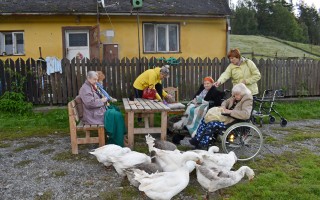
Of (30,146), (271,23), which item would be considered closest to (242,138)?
(30,146)

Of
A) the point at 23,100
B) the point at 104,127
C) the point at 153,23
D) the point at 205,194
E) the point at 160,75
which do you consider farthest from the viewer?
the point at 153,23

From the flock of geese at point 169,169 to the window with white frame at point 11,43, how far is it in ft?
35.9

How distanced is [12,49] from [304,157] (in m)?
12.7

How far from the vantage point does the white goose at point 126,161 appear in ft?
15.4

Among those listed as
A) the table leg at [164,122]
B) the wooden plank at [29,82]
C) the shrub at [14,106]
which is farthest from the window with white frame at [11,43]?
the table leg at [164,122]

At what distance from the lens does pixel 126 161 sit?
472 centimetres

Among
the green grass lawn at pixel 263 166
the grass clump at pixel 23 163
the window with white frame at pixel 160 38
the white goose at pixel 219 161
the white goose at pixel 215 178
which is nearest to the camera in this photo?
the white goose at pixel 215 178

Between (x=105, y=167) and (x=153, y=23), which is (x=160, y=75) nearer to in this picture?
(x=105, y=167)

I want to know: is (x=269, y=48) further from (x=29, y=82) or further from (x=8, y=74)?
(x=8, y=74)

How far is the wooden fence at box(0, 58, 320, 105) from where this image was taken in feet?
32.3

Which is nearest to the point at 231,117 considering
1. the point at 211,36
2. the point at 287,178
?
the point at 287,178

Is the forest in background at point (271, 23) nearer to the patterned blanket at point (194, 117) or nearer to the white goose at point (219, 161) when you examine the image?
the patterned blanket at point (194, 117)

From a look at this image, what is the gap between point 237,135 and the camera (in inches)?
217

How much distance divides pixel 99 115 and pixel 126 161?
1718mm
